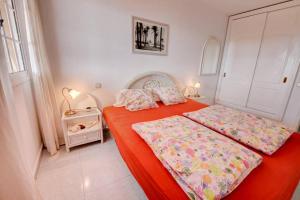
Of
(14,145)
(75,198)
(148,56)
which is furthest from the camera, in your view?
(148,56)

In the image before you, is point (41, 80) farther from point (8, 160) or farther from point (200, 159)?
point (200, 159)

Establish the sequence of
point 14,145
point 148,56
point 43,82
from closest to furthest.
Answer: point 14,145, point 43,82, point 148,56

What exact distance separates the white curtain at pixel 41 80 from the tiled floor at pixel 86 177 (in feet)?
1.01

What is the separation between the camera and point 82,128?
81.3 inches

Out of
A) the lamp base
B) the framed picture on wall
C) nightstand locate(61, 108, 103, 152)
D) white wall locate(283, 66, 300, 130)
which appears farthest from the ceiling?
the lamp base

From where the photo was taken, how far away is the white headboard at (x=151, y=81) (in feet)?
8.33

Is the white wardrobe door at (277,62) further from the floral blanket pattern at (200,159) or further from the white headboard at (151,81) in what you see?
the floral blanket pattern at (200,159)

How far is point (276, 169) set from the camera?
1.04 m

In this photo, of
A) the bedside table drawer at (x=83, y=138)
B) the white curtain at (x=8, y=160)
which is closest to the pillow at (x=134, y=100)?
the bedside table drawer at (x=83, y=138)

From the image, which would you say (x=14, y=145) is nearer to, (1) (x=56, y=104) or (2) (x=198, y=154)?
(2) (x=198, y=154)

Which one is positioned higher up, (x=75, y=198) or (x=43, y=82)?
(x=43, y=82)

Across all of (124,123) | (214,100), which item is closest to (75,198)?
(124,123)

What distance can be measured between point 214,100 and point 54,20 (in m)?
4.11

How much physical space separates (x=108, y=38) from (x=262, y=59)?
3.37 meters
